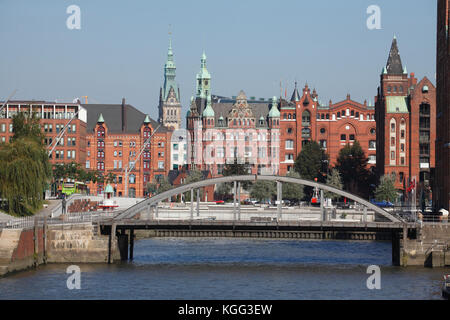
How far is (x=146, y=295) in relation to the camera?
62.2 metres

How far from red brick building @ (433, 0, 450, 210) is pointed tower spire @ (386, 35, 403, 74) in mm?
63082

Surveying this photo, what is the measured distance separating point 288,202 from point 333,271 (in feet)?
306

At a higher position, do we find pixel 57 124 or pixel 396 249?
pixel 57 124

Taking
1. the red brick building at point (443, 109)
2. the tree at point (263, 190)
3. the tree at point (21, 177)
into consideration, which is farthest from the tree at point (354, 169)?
the tree at point (21, 177)

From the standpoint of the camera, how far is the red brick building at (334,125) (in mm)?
187750

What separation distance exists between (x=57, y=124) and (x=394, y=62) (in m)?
58.4

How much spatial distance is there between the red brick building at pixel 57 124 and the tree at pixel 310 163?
126ft

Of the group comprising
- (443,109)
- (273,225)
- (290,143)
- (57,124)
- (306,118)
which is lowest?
(273,225)

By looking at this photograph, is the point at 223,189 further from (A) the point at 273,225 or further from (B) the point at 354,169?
(A) the point at 273,225

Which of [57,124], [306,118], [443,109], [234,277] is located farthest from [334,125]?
[234,277]

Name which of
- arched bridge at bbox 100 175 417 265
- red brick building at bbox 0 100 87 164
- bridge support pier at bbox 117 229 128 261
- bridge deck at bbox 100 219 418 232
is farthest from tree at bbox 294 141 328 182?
bridge deck at bbox 100 219 418 232

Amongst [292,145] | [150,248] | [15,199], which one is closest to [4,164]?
[15,199]

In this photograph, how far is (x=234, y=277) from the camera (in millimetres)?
71125
